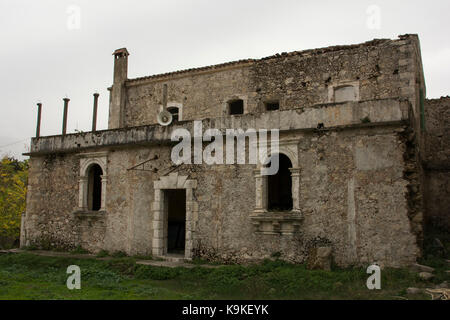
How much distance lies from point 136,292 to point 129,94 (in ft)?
43.2

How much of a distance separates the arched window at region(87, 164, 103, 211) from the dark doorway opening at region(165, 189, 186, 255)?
255 cm

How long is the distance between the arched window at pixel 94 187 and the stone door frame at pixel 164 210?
287 cm

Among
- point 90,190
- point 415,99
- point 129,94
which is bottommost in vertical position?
point 90,190

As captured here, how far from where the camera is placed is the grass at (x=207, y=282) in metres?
7.49

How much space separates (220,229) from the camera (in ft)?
34.9

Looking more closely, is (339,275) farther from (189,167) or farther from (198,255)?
(189,167)

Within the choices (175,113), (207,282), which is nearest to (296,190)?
(207,282)

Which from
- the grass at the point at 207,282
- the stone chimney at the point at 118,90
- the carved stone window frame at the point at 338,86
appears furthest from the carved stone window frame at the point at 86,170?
the carved stone window frame at the point at 338,86

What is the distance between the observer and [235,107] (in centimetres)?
1709

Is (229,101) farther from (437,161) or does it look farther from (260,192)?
(437,161)

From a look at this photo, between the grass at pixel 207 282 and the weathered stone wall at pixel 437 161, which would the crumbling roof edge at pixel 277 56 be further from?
the grass at pixel 207 282

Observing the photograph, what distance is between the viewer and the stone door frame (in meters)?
11.0
